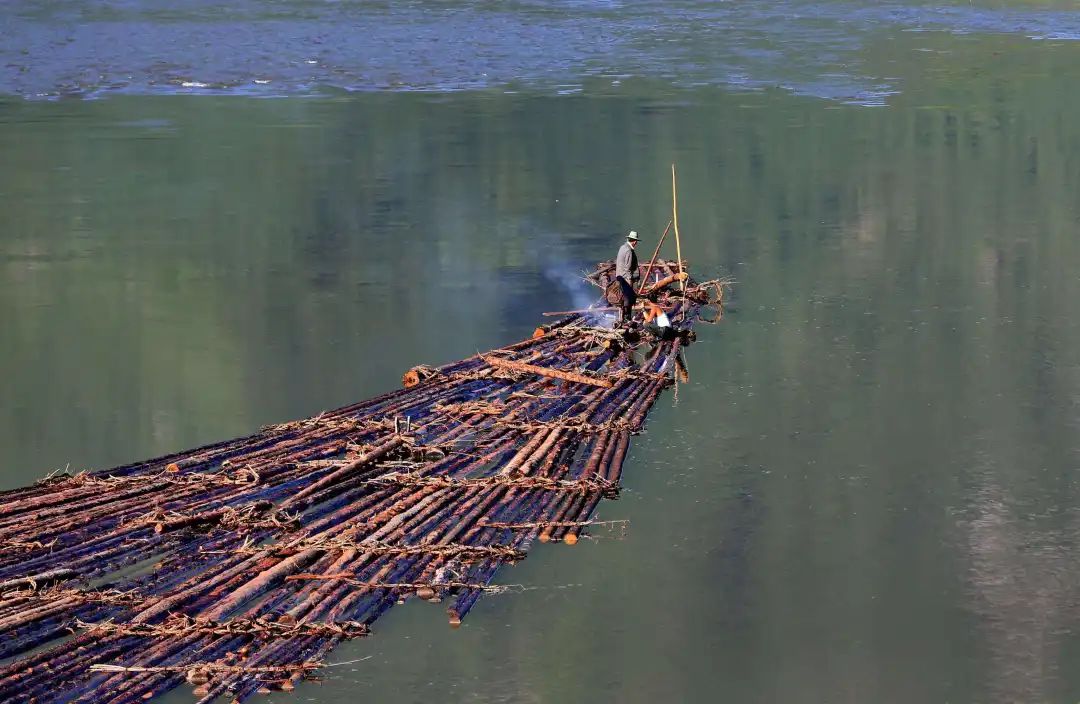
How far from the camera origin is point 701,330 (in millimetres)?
27156

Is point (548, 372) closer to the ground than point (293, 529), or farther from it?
closer to the ground

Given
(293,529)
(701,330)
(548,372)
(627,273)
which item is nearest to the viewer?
(293,529)

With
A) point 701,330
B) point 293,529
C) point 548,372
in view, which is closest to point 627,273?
point 701,330

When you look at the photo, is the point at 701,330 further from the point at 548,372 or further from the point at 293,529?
the point at 293,529

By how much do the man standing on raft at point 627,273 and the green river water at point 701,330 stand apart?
146 cm

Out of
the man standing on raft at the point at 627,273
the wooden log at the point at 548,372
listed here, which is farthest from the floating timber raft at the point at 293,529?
the man standing on raft at the point at 627,273

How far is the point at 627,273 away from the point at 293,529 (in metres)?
10.6

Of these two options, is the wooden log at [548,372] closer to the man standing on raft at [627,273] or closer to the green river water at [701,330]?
the green river water at [701,330]

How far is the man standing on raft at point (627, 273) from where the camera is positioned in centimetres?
2550

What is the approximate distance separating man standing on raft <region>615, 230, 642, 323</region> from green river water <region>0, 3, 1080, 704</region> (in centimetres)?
146

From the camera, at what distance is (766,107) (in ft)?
160

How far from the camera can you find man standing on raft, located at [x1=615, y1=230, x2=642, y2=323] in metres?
25.5

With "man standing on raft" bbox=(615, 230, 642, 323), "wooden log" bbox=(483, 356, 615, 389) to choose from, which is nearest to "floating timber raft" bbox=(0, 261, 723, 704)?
"wooden log" bbox=(483, 356, 615, 389)

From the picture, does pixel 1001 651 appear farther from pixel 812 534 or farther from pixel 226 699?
pixel 226 699
